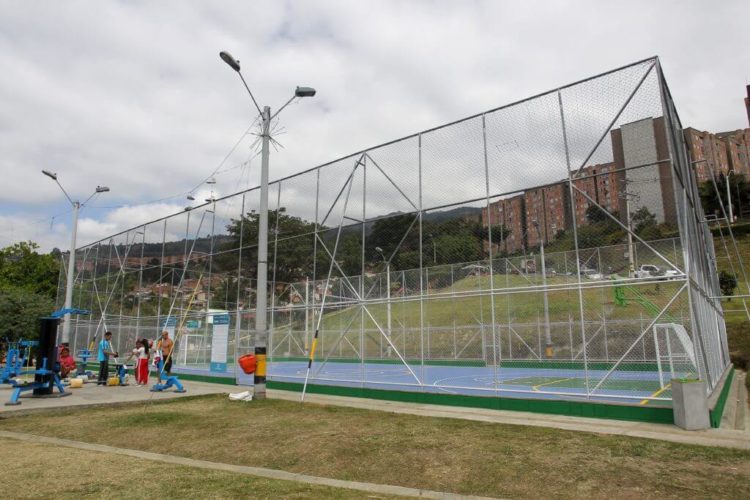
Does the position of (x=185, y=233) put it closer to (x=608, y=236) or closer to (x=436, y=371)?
(x=436, y=371)

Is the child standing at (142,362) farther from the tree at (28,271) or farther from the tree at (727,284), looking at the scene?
the tree at (727,284)

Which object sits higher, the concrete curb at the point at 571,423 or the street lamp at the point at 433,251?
the street lamp at the point at 433,251

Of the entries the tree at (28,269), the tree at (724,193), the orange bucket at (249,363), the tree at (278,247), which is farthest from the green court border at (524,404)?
the tree at (724,193)

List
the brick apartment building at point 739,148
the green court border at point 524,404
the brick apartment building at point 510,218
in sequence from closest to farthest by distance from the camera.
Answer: the green court border at point 524,404, the brick apartment building at point 510,218, the brick apartment building at point 739,148

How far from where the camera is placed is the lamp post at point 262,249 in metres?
13.0

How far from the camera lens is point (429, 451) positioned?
7.66 meters

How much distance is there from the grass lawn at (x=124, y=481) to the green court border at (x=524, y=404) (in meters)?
6.49

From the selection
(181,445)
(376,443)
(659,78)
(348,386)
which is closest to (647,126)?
(659,78)

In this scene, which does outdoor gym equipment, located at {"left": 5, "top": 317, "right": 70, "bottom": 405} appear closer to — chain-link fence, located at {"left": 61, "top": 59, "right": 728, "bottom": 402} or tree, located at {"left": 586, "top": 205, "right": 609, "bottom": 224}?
chain-link fence, located at {"left": 61, "top": 59, "right": 728, "bottom": 402}

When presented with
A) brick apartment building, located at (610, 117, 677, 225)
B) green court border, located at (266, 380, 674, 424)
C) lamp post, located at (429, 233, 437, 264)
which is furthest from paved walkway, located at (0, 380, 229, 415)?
→ brick apartment building, located at (610, 117, 677, 225)

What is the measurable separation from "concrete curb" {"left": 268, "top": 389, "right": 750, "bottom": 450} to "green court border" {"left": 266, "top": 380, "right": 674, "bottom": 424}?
0.57 ft

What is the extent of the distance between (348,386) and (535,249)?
6497 mm

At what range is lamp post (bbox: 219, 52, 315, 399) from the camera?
13.0 meters

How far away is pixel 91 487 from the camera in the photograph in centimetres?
586
